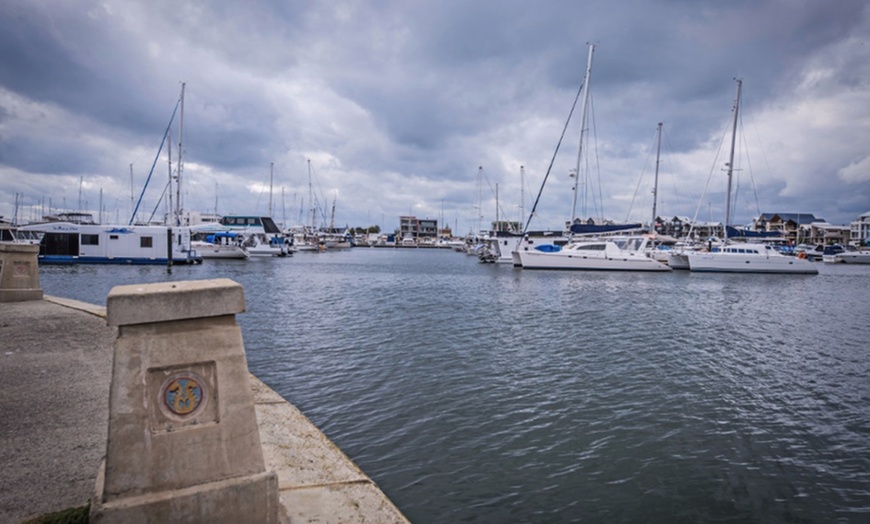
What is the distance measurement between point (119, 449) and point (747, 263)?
208 ft

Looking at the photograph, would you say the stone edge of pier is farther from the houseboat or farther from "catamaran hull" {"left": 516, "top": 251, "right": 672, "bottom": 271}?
"catamaran hull" {"left": 516, "top": 251, "right": 672, "bottom": 271}

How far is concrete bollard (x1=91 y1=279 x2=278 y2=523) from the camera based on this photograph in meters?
3.40

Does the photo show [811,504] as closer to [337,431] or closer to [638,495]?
[638,495]

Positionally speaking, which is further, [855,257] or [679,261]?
[855,257]

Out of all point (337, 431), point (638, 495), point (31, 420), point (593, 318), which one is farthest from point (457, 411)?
point (593, 318)

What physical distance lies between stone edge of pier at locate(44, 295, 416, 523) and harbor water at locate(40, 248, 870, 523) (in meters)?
1.25

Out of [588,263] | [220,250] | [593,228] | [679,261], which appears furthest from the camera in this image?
[593,228]

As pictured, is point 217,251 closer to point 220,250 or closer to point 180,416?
point 220,250

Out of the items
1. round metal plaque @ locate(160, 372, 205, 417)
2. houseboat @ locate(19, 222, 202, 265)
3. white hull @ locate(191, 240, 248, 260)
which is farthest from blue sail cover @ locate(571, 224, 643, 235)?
round metal plaque @ locate(160, 372, 205, 417)

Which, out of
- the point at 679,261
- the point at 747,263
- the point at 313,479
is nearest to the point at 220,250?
the point at 679,261

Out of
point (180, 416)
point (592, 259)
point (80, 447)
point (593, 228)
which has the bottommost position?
point (80, 447)

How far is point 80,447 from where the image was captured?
534 centimetres

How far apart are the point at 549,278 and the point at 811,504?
38578 mm

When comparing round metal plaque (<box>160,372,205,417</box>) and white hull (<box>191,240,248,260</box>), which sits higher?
round metal plaque (<box>160,372,205,417</box>)
